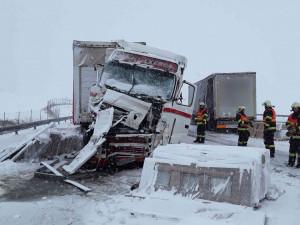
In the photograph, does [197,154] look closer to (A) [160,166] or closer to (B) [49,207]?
(A) [160,166]

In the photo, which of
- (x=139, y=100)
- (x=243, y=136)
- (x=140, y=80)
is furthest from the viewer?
(x=243, y=136)

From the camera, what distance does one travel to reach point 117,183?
21.5 ft

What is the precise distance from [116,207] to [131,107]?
3.34 meters

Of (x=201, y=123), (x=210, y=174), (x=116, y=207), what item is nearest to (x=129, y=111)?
(x=116, y=207)

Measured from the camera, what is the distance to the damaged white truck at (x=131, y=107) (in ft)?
24.3

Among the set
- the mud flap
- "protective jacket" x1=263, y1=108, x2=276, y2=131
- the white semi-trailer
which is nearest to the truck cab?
the mud flap

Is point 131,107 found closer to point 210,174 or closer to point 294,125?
point 210,174

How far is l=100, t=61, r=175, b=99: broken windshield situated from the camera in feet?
28.0

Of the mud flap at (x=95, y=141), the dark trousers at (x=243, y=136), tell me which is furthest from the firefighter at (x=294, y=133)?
the mud flap at (x=95, y=141)

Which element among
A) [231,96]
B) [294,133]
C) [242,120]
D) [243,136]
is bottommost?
[243,136]

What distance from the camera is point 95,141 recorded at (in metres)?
7.11

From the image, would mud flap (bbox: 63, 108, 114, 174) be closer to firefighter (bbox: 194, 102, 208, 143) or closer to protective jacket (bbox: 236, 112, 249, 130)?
protective jacket (bbox: 236, 112, 249, 130)

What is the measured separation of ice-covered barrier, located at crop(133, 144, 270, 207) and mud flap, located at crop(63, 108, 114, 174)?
188 cm

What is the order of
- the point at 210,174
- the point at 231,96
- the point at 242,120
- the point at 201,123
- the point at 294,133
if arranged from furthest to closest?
the point at 231,96, the point at 201,123, the point at 242,120, the point at 294,133, the point at 210,174
